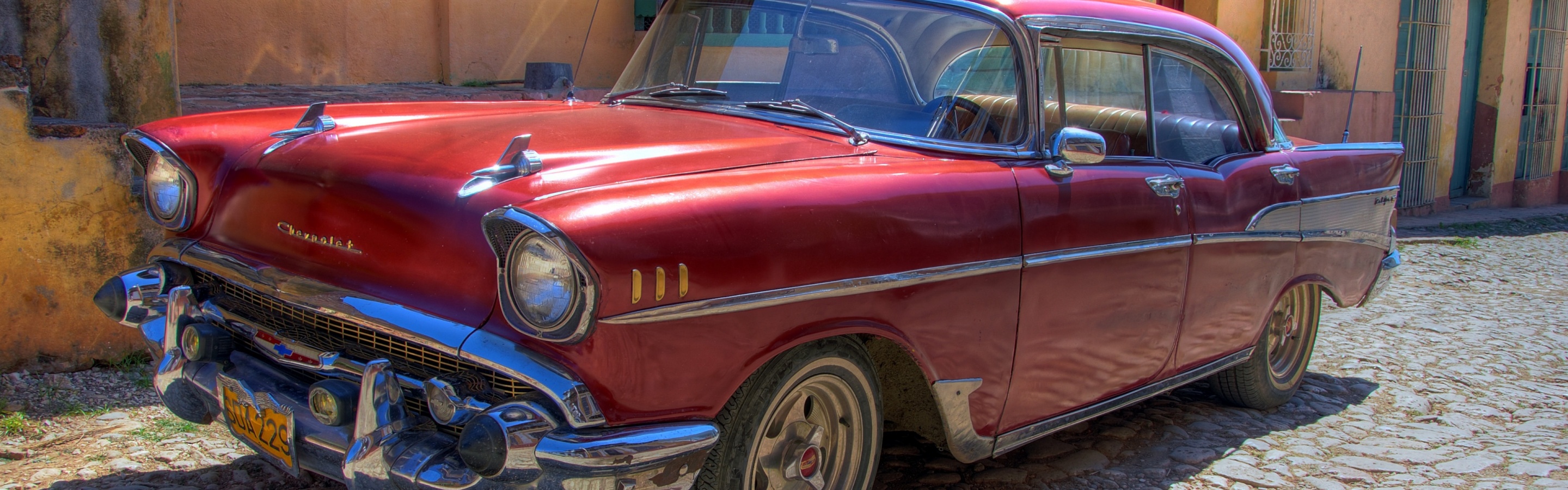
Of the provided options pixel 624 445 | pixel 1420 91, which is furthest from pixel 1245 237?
pixel 1420 91

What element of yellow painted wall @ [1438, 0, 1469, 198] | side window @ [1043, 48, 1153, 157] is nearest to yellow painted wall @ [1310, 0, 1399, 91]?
yellow painted wall @ [1438, 0, 1469, 198]

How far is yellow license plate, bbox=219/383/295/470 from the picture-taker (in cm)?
230

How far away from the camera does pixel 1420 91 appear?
1117 cm

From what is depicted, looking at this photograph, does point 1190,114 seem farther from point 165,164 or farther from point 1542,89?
point 1542,89

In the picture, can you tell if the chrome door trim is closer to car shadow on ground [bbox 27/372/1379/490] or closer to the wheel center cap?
car shadow on ground [bbox 27/372/1379/490]

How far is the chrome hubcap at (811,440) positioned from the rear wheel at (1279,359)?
1.90 meters

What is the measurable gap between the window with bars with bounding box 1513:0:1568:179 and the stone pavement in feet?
36.1

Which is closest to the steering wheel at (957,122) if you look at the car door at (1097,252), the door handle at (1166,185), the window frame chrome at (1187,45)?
the car door at (1097,252)

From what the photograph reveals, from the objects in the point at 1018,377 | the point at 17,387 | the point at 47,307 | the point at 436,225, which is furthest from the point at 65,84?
the point at 1018,377

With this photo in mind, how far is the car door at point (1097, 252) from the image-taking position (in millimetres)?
2852

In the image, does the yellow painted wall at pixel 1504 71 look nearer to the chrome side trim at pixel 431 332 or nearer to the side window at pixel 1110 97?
the side window at pixel 1110 97

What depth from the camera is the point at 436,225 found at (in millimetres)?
2162

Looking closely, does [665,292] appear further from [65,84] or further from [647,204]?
[65,84]

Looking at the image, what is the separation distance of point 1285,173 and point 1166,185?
798 millimetres
